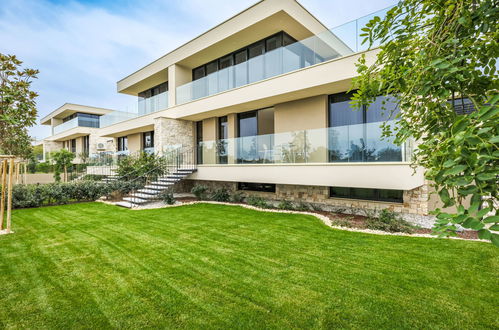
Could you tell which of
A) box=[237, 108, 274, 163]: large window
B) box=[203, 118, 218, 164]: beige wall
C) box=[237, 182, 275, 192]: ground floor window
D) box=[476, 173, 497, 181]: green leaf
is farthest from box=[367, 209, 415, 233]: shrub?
box=[203, 118, 218, 164]: beige wall

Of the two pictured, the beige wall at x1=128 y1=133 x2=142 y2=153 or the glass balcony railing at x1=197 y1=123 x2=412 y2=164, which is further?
the beige wall at x1=128 y1=133 x2=142 y2=153

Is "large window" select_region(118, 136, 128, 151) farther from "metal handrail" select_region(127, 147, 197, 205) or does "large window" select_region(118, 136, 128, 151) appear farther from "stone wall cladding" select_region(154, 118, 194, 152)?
"metal handrail" select_region(127, 147, 197, 205)

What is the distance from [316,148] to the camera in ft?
29.9

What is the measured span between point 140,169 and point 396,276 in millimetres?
12883

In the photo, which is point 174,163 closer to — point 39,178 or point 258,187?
point 258,187

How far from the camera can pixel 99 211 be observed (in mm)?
10359

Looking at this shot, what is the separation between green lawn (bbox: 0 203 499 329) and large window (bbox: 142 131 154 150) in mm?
12533

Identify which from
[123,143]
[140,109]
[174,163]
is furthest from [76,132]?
[174,163]

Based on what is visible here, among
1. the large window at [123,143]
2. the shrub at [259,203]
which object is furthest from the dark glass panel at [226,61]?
the large window at [123,143]

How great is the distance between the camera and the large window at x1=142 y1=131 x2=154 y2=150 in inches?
758

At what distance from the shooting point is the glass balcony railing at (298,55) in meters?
8.62

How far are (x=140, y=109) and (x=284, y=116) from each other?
11.5 meters

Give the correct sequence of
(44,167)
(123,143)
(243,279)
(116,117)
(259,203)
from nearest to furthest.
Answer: (243,279), (259,203), (116,117), (123,143), (44,167)

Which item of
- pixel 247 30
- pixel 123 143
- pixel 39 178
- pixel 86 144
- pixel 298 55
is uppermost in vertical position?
pixel 247 30
